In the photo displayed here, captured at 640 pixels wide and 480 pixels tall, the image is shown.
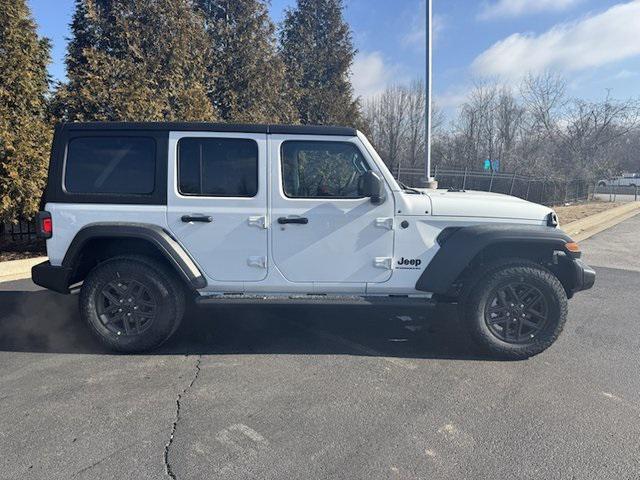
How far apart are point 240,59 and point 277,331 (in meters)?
8.86

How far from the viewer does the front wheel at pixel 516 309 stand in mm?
3723

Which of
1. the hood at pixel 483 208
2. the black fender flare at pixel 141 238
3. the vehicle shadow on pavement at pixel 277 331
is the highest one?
the hood at pixel 483 208

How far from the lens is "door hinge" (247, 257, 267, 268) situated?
3.81 metres

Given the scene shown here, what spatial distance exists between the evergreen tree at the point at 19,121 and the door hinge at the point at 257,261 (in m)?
5.51

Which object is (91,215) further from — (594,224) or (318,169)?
(594,224)

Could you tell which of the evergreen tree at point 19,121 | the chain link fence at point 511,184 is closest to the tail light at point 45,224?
the evergreen tree at point 19,121

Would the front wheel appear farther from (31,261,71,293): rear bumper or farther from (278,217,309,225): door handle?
(31,261,71,293): rear bumper

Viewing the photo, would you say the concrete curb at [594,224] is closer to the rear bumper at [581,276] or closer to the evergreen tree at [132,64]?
the rear bumper at [581,276]

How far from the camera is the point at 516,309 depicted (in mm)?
3795

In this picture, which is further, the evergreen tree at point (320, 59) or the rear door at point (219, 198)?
the evergreen tree at point (320, 59)

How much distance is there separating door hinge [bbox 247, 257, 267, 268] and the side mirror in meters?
1.06

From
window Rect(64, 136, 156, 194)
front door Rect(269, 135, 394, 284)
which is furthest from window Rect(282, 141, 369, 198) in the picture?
A: window Rect(64, 136, 156, 194)

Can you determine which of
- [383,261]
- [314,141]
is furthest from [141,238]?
[383,261]

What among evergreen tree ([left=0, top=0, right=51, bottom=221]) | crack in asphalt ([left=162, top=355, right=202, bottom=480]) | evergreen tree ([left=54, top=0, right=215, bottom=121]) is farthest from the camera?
evergreen tree ([left=54, top=0, right=215, bottom=121])
